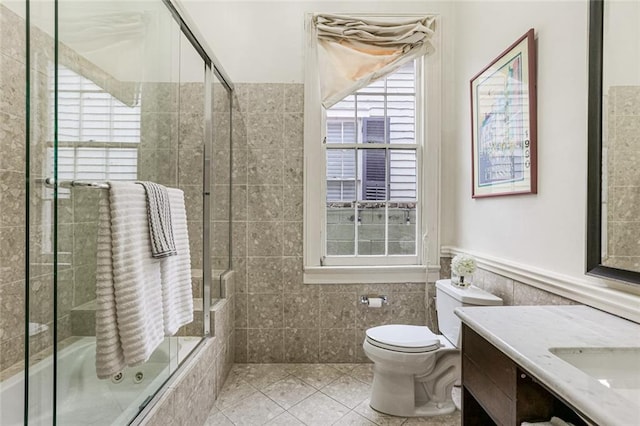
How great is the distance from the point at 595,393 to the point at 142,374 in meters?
1.35

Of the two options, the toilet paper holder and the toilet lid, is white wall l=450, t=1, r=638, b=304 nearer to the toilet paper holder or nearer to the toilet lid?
the toilet lid

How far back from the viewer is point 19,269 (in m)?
1.52

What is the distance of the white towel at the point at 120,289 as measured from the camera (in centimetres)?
102

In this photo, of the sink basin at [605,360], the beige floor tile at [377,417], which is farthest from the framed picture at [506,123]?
the beige floor tile at [377,417]

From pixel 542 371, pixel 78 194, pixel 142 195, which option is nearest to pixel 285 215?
pixel 142 195

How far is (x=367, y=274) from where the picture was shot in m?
2.45

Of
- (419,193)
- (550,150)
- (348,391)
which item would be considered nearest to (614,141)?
(550,150)

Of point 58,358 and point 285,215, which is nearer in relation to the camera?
point 58,358

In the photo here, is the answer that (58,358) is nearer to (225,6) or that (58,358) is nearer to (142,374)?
(142,374)

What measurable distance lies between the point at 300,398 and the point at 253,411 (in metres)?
0.28

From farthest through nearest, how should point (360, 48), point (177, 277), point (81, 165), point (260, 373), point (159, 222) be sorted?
point (360, 48) → point (260, 373) → point (177, 277) → point (159, 222) → point (81, 165)

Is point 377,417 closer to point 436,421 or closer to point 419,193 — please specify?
point 436,421

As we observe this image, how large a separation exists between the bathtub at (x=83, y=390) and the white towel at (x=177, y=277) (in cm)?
13

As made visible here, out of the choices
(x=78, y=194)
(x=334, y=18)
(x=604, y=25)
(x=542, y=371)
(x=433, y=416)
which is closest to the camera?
(x=542, y=371)
